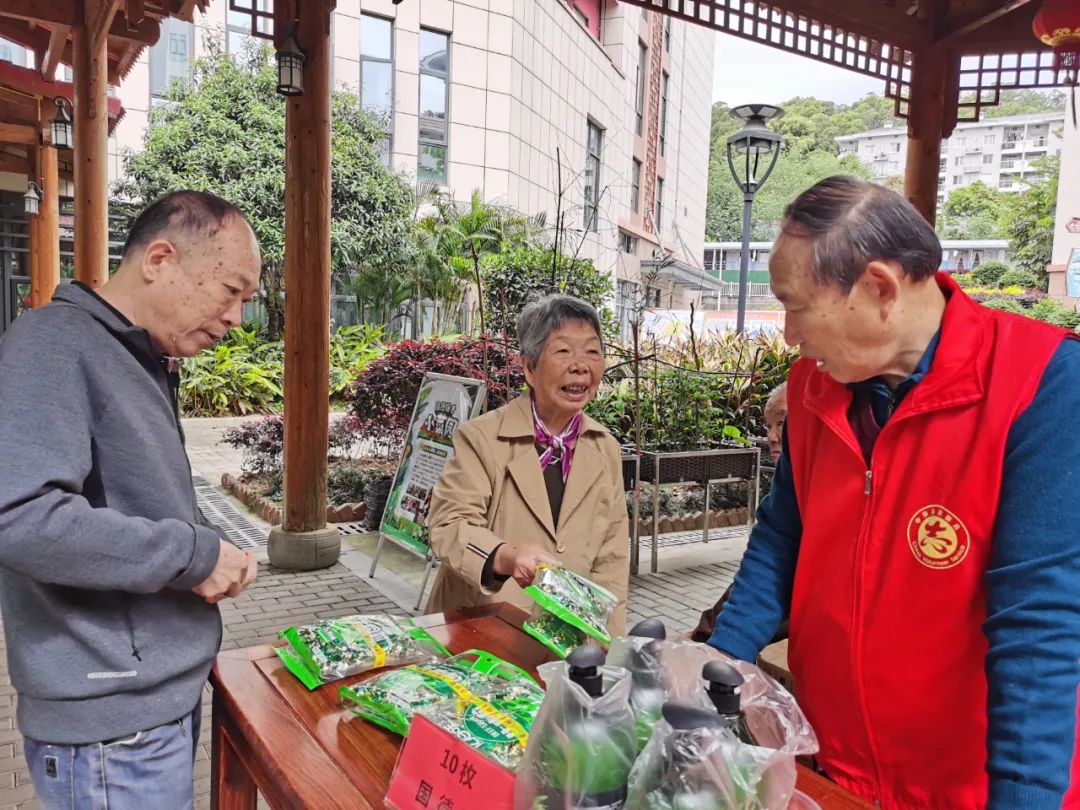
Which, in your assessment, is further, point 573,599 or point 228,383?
point 228,383

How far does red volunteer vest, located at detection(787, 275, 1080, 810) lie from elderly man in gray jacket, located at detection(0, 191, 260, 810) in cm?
103

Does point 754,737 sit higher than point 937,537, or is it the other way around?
point 937,537

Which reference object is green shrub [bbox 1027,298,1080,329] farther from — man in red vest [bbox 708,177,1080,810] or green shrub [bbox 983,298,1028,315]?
man in red vest [bbox 708,177,1080,810]

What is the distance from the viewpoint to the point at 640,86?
2756 centimetres

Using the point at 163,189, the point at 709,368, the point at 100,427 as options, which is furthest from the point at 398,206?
the point at 100,427

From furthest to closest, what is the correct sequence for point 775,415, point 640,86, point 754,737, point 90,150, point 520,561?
point 640,86 → point 90,150 → point 775,415 → point 520,561 → point 754,737

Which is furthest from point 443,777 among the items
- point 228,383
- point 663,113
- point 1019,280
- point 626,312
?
point 1019,280

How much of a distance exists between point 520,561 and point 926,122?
476 cm

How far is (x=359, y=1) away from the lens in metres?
17.2

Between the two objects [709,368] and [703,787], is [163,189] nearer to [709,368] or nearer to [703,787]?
[709,368]

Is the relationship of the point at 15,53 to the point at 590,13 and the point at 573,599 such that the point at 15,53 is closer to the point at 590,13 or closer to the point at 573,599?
the point at 590,13

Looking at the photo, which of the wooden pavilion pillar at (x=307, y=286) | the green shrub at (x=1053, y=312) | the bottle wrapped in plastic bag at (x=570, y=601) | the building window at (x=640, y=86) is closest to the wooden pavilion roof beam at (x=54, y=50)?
the wooden pavilion pillar at (x=307, y=286)

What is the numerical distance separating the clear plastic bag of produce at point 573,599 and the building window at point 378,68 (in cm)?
1746

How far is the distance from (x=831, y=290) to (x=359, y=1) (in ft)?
62.2
